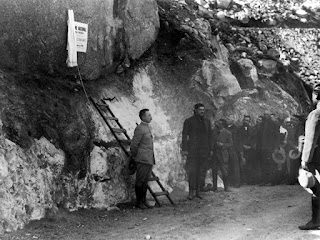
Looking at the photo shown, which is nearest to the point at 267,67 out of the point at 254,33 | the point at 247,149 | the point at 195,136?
the point at 254,33

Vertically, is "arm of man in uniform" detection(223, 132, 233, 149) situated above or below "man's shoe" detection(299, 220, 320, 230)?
above

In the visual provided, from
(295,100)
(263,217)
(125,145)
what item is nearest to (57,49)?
(125,145)

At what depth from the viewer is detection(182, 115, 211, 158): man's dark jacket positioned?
9500 millimetres

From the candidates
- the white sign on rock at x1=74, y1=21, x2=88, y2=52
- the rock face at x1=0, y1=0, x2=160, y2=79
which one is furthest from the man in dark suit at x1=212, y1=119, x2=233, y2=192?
the white sign on rock at x1=74, y1=21, x2=88, y2=52

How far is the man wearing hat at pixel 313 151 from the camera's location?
599 cm

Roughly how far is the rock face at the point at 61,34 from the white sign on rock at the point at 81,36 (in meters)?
0.13

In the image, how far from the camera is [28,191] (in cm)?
688

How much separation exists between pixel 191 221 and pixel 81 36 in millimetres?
4093

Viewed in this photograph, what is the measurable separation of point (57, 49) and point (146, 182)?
2.99m

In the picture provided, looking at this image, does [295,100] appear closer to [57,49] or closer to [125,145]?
[125,145]

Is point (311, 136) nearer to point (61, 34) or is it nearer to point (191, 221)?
point (191, 221)

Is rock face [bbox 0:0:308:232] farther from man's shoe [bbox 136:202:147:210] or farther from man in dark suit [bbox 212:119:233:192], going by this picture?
man in dark suit [bbox 212:119:233:192]

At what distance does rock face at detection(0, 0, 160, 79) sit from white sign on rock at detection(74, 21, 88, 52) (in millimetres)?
129

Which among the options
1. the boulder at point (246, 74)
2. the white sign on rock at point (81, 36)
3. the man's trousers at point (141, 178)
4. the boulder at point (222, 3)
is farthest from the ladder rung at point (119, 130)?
the boulder at point (222, 3)
